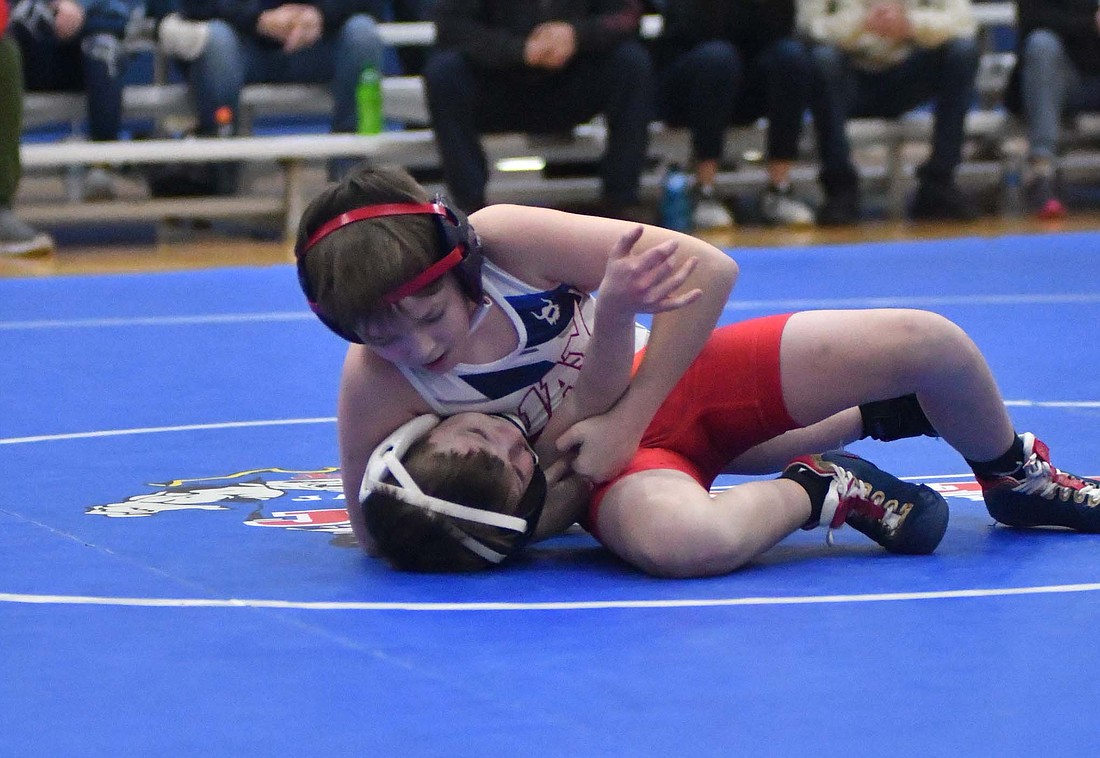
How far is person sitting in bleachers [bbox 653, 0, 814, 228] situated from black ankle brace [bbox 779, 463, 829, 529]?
500cm

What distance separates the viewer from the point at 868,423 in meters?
2.87

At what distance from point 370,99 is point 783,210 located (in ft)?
6.31

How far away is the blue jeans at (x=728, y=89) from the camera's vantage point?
24.4ft

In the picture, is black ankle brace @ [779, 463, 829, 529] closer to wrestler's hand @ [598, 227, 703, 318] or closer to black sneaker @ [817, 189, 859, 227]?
wrestler's hand @ [598, 227, 703, 318]

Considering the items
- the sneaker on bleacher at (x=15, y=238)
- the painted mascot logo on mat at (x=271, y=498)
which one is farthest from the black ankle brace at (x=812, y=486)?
the sneaker on bleacher at (x=15, y=238)

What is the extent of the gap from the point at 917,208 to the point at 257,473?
18.3ft

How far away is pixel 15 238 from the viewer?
7055 millimetres

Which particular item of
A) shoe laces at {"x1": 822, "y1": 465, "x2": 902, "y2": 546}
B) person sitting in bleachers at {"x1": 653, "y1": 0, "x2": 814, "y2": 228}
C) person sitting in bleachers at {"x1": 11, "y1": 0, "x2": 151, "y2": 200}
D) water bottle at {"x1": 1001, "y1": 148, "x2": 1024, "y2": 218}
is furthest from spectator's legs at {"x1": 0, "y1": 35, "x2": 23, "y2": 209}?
shoe laces at {"x1": 822, "y1": 465, "x2": 902, "y2": 546}

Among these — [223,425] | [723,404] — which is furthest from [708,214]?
[723,404]

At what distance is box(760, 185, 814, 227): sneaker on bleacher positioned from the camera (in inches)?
312

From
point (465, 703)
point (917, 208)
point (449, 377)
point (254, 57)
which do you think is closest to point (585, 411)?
point (449, 377)

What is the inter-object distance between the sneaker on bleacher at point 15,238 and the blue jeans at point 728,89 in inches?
108

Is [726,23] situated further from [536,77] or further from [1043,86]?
[1043,86]

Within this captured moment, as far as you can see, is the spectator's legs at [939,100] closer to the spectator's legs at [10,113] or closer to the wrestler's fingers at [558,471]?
the spectator's legs at [10,113]
